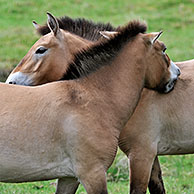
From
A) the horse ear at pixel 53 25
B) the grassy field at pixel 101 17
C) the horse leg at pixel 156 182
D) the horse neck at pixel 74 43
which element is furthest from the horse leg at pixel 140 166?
the grassy field at pixel 101 17

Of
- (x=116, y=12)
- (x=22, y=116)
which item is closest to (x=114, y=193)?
(x=22, y=116)

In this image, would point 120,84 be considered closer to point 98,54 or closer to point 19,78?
point 98,54

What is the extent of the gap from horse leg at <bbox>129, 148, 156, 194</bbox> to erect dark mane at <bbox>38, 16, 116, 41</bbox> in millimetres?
1461

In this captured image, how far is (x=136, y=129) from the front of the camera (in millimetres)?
5344

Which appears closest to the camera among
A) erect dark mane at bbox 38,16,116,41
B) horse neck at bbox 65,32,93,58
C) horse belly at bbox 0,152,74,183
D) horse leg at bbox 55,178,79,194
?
horse belly at bbox 0,152,74,183

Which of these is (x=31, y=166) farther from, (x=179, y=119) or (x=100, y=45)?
(x=179, y=119)

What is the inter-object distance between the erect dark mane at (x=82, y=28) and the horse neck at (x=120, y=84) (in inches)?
40.6

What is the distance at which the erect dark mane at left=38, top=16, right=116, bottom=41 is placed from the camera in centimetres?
584

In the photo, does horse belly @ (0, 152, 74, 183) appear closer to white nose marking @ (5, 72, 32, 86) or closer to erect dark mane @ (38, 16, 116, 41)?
white nose marking @ (5, 72, 32, 86)

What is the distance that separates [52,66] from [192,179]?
2995 millimetres

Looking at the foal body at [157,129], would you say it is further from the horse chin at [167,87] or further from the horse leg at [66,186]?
the horse leg at [66,186]

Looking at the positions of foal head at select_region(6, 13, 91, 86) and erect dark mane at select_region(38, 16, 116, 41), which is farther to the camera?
erect dark mane at select_region(38, 16, 116, 41)

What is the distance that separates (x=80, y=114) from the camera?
450 cm

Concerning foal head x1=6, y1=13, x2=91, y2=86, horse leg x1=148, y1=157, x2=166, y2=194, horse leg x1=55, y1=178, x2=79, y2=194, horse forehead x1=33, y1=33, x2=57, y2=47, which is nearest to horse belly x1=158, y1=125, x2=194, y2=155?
horse leg x1=148, y1=157, x2=166, y2=194
